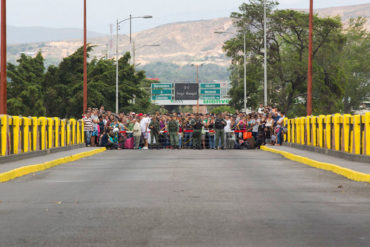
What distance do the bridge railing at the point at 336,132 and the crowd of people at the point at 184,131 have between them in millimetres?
2776

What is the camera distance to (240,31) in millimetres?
A: 69938

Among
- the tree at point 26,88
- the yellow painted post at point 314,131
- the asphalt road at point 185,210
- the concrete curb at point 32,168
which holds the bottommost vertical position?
the concrete curb at point 32,168

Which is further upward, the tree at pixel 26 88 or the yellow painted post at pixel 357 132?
the tree at pixel 26 88

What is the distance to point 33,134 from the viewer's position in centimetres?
2500

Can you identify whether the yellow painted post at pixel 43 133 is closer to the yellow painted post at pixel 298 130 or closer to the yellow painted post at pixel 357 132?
the yellow painted post at pixel 357 132

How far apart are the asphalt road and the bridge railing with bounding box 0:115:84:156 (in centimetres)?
415

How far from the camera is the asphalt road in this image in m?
8.23

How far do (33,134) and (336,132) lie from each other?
30.3 feet

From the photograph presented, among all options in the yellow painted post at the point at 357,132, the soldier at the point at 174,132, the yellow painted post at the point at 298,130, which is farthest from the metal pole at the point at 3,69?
the soldier at the point at 174,132

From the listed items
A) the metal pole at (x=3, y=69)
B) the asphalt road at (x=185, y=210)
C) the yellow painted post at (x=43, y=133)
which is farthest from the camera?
the yellow painted post at (x=43, y=133)

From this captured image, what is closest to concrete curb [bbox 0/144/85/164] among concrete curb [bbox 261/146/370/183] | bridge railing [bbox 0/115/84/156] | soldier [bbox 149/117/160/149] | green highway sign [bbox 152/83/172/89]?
bridge railing [bbox 0/115/84/156]

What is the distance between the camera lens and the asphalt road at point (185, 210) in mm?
8234

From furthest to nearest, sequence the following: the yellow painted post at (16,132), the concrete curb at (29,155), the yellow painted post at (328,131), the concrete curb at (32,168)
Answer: the yellow painted post at (328,131)
the yellow painted post at (16,132)
the concrete curb at (29,155)
the concrete curb at (32,168)

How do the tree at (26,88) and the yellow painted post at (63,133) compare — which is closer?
the yellow painted post at (63,133)
